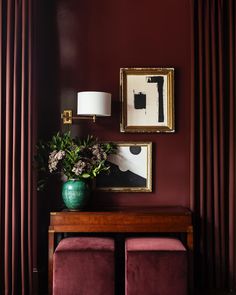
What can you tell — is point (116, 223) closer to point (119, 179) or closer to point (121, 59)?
point (119, 179)

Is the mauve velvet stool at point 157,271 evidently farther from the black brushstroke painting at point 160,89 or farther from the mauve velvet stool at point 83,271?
the black brushstroke painting at point 160,89

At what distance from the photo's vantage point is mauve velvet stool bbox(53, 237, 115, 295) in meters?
2.64

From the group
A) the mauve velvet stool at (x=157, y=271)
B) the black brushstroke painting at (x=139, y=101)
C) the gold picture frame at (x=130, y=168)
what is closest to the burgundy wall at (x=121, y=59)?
the gold picture frame at (x=130, y=168)

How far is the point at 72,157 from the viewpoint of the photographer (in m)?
2.92

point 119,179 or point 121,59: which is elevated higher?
point 121,59

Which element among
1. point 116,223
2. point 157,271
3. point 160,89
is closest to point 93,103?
point 160,89

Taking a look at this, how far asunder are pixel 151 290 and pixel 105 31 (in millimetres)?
2049

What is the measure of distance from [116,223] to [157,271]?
17.6 inches

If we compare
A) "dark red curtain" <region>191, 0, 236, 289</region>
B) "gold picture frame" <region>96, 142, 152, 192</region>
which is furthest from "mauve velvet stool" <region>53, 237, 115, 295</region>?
"dark red curtain" <region>191, 0, 236, 289</region>

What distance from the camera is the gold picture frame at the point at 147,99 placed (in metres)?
3.19

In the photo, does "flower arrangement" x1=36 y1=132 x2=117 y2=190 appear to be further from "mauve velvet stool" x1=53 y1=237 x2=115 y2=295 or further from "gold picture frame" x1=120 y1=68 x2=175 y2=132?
"mauve velvet stool" x1=53 y1=237 x2=115 y2=295

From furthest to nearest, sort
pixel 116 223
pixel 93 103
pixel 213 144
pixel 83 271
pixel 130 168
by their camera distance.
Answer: pixel 130 168 < pixel 213 144 < pixel 93 103 < pixel 116 223 < pixel 83 271

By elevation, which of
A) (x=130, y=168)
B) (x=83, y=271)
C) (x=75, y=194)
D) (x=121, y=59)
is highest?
(x=121, y=59)

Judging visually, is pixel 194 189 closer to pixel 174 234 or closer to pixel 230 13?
pixel 174 234
